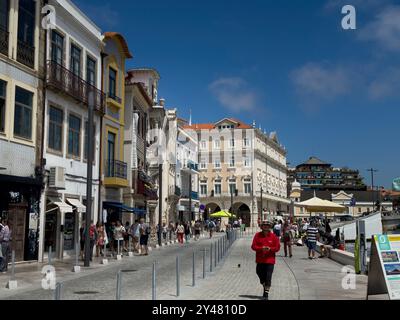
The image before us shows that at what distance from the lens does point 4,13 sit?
1970cm

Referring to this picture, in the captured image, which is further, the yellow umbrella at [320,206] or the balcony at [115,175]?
the yellow umbrella at [320,206]

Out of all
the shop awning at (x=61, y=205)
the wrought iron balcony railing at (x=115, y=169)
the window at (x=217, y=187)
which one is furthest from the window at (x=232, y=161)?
the shop awning at (x=61, y=205)

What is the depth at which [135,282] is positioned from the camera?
15.0 meters

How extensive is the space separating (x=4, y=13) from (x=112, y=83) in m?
11.0

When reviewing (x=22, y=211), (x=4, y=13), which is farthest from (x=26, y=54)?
(x=22, y=211)

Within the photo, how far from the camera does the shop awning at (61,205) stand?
2273 cm

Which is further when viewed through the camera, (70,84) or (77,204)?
(77,204)

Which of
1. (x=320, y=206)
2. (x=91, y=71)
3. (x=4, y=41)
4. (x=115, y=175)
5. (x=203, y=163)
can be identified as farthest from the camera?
(x=203, y=163)

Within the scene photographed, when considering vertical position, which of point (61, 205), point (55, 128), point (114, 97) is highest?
point (114, 97)

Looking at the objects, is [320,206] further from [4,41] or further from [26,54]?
[4,41]

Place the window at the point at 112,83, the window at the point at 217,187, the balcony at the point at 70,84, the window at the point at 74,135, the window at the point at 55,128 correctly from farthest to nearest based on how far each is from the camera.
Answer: the window at the point at 217,187 → the window at the point at 112,83 → the window at the point at 74,135 → the window at the point at 55,128 → the balcony at the point at 70,84

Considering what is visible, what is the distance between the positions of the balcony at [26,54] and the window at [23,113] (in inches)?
46.6

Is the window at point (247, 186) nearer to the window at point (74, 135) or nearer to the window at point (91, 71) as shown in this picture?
the window at point (91, 71)

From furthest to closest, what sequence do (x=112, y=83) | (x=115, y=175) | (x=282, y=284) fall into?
(x=112, y=83), (x=115, y=175), (x=282, y=284)
